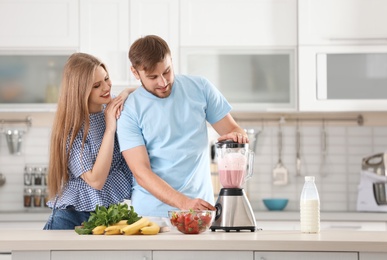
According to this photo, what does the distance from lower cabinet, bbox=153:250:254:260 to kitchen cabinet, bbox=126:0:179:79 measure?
8.16ft

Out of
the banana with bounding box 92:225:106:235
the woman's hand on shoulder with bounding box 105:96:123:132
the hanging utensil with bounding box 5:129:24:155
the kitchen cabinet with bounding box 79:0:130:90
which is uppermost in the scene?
the kitchen cabinet with bounding box 79:0:130:90

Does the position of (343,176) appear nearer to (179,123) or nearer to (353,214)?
(353,214)

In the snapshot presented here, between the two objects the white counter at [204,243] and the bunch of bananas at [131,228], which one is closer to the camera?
the white counter at [204,243]

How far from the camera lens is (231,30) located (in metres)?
4.99

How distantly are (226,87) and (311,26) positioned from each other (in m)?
0.64

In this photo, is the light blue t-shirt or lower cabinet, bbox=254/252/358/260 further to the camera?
the light blue t-shirt

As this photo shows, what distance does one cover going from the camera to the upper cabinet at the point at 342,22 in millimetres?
4918

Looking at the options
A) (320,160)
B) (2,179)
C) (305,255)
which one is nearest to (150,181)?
(305,255)

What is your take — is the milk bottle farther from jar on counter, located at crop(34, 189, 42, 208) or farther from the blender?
jar on counter, located at crop(34, 189, 42, 208)

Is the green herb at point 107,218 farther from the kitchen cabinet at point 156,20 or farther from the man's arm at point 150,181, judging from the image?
the kitchen cabinet at point 156,20

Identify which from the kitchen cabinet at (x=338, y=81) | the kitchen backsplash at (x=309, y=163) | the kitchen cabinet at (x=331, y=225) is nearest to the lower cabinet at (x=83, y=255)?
the kitchen cabinet at (x=331, y=225)

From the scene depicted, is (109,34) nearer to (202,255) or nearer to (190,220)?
(190,220)

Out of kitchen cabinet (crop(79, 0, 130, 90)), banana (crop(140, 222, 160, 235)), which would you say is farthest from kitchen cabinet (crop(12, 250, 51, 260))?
kitchen cabinet (crop(79, 0, 130, 90))

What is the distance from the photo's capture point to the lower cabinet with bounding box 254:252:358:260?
8.49 ft
